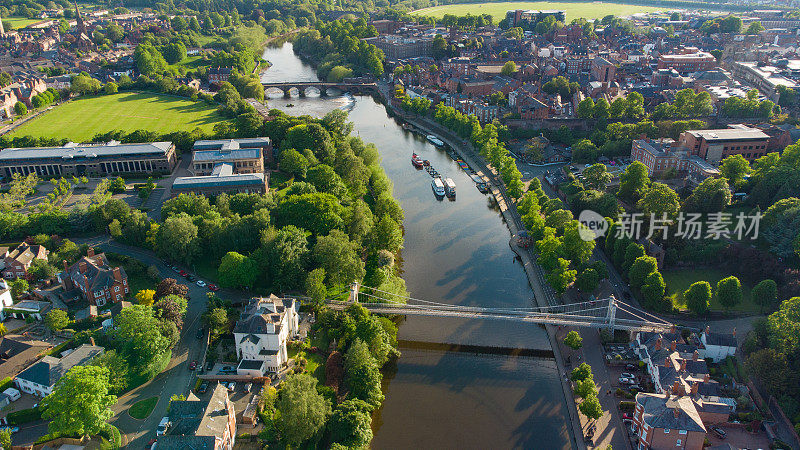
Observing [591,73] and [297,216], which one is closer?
[297,216]

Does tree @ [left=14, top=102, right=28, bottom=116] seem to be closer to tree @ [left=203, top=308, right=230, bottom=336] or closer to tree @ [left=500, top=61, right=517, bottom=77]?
tree @ [left=203, top=308, right=230, bottom=336]

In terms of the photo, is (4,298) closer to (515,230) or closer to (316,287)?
(316,287)

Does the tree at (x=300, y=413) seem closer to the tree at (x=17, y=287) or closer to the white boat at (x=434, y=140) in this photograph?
the tree at (x=17, y=287)

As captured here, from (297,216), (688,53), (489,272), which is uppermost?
(688,53)

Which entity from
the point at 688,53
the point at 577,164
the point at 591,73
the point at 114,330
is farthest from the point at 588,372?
the point at 688,53

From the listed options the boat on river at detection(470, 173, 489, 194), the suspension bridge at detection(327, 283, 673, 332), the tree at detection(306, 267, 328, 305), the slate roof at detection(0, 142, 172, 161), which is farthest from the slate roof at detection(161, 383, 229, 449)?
the slate roof at detection(0, 142, 172, 161)

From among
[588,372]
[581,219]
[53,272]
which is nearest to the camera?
[588,372]

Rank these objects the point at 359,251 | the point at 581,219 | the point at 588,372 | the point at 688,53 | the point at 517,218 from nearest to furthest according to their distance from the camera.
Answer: the point at 588,372 < the point at 359,251 < the point at 581,219 < the point at 517,218 < the point at 688,53

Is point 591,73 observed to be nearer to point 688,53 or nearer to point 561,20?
point 688,53
